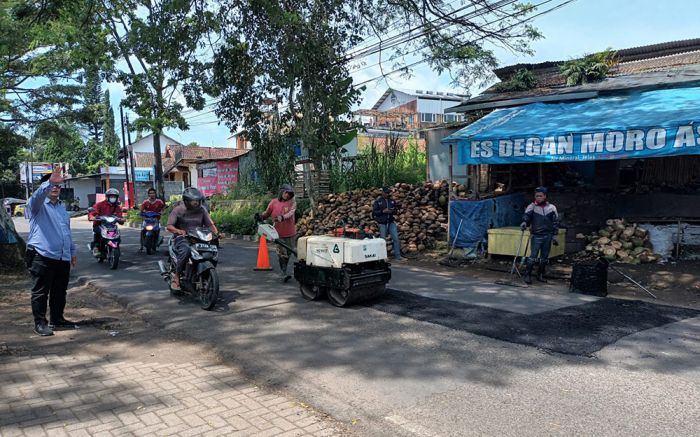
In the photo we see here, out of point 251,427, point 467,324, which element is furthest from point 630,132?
point 251,427

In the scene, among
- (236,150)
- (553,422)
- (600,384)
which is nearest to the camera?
(553,422)

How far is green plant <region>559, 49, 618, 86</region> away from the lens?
43.0 ft

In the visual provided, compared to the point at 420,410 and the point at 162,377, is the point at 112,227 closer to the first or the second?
the point at 162,377

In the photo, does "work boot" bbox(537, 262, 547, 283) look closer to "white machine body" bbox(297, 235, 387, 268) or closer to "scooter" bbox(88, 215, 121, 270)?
"white machine body" bbox(297, 235, 387, 268)

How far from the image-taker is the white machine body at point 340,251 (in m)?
6.99

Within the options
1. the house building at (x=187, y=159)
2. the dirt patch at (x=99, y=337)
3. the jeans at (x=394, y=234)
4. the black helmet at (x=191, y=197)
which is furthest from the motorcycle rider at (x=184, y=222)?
the house building at (x=187, y=159)

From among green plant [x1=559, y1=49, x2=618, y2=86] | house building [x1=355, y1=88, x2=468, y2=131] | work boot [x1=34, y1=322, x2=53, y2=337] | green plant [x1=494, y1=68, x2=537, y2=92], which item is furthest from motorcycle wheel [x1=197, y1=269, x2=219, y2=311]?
house building [x1=355, y1=88, x2=468, y2=131]

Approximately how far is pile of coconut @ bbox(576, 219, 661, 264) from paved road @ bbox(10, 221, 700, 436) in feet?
9.38

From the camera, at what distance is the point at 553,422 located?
12.1ft

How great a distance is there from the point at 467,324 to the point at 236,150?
49484 mm

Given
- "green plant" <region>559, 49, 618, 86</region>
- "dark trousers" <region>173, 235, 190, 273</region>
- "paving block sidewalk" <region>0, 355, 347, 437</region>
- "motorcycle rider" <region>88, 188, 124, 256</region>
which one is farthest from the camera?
"green plant" <region>559, 49, 618, 86</region>

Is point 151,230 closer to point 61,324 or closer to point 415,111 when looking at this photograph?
point 61,324

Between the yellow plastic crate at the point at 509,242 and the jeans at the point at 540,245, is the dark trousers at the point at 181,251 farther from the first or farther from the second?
the yellow plastic crate at the point at 509,242

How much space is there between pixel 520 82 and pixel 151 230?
35.6 feet
